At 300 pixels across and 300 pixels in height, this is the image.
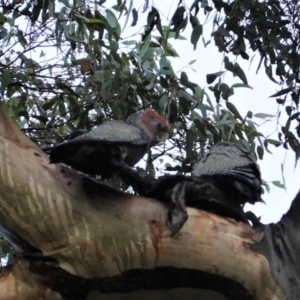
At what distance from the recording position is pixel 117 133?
1190 mm

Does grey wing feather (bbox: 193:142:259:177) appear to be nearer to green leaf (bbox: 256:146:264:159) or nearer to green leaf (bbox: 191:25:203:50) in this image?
green leaf (bbox: 191:25:203:50)

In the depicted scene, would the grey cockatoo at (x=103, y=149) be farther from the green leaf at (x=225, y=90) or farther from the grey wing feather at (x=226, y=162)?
the green leaf at (x=225, y=90)

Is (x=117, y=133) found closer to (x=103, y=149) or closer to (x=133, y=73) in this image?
(x=103, y=149)

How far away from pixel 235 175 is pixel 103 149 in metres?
0.23

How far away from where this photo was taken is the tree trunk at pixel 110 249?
110 cm

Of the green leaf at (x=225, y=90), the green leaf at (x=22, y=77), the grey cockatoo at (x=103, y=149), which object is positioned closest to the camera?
the grey cockatoo at (x=103, y=149)

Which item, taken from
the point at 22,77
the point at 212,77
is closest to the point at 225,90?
the point at 212,77

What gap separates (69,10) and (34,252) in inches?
55.9

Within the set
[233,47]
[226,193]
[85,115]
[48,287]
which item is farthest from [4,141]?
[85,115]

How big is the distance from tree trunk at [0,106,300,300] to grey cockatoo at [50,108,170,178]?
0.03m

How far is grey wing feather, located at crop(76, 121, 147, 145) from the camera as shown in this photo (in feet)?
3.75

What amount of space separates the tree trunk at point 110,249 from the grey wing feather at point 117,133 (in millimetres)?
72

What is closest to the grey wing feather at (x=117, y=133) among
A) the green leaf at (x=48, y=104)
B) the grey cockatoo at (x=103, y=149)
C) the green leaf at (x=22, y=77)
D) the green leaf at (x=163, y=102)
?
the grey cockatoo at (x=103, y=149)

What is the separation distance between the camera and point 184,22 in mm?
1969
